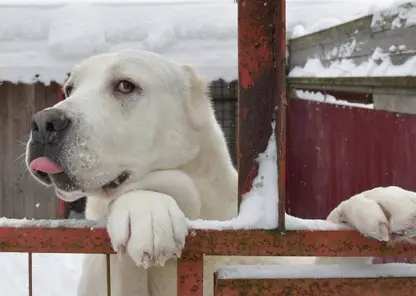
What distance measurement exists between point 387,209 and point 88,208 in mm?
1395

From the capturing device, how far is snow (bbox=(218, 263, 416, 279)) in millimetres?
1486

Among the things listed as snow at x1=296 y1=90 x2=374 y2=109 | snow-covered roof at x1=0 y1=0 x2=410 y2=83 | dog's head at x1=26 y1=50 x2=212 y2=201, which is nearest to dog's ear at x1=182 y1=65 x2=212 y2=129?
dog's head at x1=26 y1=50 x2=212 y2=201

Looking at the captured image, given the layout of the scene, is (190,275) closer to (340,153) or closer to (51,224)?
(51,224)

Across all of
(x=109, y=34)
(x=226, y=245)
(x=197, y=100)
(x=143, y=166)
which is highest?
(x=109, y=34)

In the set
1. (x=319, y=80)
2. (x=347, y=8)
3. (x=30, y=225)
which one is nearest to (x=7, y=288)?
(x=319, y=80)

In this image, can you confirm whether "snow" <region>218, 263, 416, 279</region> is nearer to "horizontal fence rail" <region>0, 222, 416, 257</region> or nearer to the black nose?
"horizontal fence rail" <region>0, 222, 416, 257</region>

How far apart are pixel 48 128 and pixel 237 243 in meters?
0.92

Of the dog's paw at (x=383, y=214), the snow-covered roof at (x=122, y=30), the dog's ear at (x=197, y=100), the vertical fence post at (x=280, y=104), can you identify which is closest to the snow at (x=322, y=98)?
the snow-covered roof at (x=122, y=30)

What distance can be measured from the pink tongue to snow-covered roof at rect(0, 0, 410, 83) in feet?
22.1

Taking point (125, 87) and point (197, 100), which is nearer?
point (125, 87)

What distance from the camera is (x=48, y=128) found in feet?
6.91

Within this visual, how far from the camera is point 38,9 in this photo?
1002 centimetres

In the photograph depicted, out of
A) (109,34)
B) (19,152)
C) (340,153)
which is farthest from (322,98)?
(19,152)

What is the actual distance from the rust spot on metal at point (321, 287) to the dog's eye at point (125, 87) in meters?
1.29
